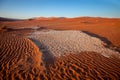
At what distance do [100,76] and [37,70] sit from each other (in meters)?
2.95

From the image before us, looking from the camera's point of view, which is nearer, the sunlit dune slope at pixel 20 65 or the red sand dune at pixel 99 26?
the sunlit dune slope at pixel 20 65

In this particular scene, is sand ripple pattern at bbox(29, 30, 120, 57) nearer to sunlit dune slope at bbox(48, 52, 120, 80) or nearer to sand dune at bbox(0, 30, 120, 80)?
sand dune at bbox(0, 30, 120, 80)

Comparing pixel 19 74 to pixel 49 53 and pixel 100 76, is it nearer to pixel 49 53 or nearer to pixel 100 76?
pixel 49 53

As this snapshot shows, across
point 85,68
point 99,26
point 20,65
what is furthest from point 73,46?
point 99,26

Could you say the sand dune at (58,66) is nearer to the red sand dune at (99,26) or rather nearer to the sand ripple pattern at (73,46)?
Answer: the sand ripple pattern at (73,46)

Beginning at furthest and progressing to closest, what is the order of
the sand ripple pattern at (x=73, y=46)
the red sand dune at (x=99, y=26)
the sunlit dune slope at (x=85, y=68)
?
the red sand dune at (x=99, y=26), the sand ripple pattern at (x=73, y=46), the sunlit dune slope at (x=85, y=68)

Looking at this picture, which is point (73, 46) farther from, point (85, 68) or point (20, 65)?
point (20, 65)

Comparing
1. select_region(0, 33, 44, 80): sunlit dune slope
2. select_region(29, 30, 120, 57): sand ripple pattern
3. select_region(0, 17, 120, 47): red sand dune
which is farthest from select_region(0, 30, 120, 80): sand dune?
select_region(0, 17, 120, 47): red sand dune

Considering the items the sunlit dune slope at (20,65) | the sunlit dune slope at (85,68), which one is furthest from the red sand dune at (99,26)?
the sunlit dune slope at (20,65)

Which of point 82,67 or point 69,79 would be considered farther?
point 82,67

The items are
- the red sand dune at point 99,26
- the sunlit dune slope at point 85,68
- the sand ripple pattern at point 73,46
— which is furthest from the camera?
the red sand dune at point 99,26

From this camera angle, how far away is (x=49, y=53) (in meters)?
7.43

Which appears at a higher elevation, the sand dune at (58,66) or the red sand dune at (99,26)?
the red sand dune at (99,26)

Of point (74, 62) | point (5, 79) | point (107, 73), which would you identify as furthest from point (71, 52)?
point (5, 79)
